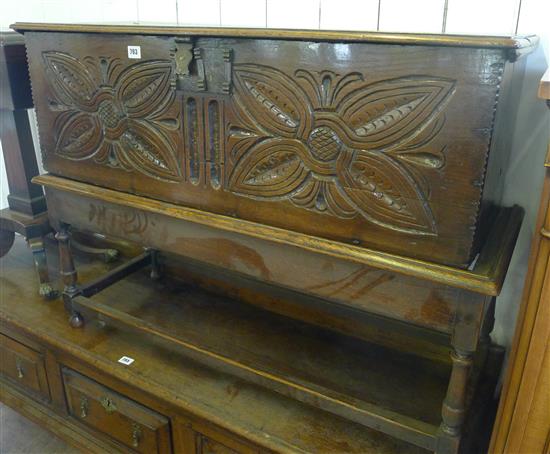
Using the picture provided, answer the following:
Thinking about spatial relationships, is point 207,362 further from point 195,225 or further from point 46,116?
point 46,116

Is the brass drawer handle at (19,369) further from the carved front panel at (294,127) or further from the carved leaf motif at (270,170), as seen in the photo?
the carved leaf motif at (270,170)

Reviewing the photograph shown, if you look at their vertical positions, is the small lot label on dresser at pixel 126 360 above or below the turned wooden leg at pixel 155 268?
below

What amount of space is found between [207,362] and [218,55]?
874mm

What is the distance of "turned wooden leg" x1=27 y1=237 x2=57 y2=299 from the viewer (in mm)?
2035

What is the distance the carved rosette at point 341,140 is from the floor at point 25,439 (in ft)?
4.77

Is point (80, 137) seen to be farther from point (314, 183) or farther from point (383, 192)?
point (383, 192)

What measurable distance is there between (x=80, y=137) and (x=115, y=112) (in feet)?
0.58

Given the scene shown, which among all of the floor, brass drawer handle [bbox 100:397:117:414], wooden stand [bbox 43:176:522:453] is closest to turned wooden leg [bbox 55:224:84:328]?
wooden stand [bbox 43:176:522:453]

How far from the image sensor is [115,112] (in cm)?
143

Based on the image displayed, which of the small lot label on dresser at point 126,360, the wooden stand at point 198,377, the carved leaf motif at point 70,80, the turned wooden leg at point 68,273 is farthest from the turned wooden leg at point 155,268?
the carved leaf motif at point 70,80

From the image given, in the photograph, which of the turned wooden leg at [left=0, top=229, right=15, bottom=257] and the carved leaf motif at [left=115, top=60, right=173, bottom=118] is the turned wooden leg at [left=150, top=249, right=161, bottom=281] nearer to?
the turned wooden leg at [left=0, top=229, right=15, bottom=257]

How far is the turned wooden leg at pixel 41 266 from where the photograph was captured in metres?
2.04

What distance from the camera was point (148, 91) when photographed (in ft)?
4.40

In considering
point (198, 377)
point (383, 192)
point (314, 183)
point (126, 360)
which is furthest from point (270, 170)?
point (126, 360)
